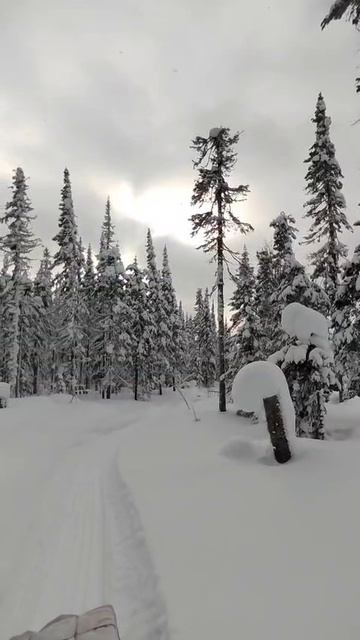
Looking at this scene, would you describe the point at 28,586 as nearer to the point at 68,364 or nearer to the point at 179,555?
the point at 179,555

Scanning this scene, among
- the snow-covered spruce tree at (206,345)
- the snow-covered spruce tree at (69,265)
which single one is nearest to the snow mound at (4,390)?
the snow-covered spruce tree at (69,265)

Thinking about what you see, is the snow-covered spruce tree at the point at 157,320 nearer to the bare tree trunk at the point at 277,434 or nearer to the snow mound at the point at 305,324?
the snow mound at the point at 305,324

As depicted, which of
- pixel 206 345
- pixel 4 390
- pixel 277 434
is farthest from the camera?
pixel 206 345

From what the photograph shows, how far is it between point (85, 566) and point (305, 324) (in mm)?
9544

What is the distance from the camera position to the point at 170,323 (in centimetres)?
5003

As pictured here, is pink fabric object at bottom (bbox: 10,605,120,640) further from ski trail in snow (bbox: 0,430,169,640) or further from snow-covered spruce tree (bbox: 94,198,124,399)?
snow-covered spruce tree (bbox: 94,198,124,399)

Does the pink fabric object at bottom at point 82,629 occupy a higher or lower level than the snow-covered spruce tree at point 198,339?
lower

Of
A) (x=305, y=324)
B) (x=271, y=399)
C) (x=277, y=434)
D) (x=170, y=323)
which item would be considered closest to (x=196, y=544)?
(x=277, y=434)

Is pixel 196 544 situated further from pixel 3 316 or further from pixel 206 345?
pixel 206 345

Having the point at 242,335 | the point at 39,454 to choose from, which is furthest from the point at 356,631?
the point at 242,335

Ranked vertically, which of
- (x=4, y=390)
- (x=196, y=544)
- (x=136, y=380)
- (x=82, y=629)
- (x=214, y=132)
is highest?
(x=214, y=132)

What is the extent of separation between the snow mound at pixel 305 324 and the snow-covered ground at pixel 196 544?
4.23 m

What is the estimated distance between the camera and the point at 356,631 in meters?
3.55

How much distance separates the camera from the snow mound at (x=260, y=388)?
357 inches
